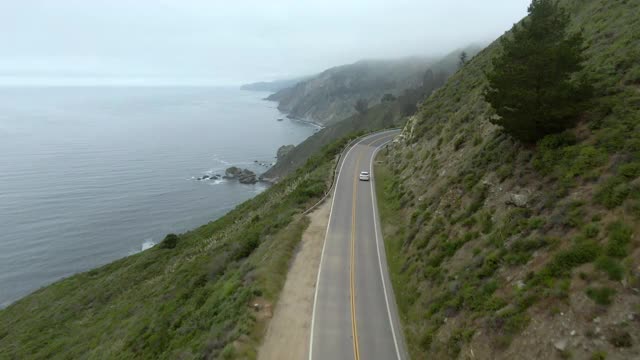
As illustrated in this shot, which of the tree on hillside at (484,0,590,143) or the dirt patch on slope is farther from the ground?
the tree on hillside at (484,0,590,143)

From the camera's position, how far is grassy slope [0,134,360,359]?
66.1 ft

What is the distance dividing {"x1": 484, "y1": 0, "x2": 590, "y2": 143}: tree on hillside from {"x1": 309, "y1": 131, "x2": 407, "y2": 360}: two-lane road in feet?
38.4

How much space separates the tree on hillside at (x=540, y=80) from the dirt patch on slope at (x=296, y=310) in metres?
14.3

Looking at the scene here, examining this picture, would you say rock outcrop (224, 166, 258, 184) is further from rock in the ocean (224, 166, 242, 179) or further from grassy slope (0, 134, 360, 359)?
grassy slope (0, 134, 360, 359)

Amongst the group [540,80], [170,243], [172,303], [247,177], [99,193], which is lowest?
[247,177]

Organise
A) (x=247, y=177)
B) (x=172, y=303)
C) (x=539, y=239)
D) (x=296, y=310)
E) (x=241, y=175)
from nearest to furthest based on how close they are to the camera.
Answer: (x=539, y=239) < (x=296, y=310) < (x=172, y=303) < (x=247, y=177) < (x=241, y=175)

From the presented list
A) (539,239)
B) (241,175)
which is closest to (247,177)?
(241,175)

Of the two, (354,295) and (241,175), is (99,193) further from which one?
(354,295)

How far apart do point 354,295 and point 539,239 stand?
1034 cm

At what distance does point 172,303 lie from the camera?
26.8m

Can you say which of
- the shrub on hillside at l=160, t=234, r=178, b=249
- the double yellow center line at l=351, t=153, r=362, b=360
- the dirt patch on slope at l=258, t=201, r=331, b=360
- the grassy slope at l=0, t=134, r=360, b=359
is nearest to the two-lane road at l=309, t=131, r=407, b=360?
the double yellow center line at l=351, t=153, r=362, b=360

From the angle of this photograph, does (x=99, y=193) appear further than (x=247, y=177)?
No

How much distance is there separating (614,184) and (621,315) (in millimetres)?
5612

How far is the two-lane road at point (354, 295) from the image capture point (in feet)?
58.3
